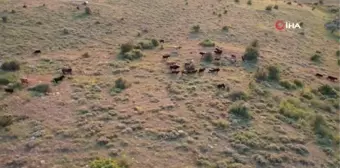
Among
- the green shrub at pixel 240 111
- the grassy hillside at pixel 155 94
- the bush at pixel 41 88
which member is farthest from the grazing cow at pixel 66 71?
the green shrub at pixel 240 111

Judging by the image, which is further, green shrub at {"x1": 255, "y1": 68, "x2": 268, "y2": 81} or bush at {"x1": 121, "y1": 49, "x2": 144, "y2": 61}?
bush at {"x1": 121, "y1": 49, "x2": 144, "y2": 61}

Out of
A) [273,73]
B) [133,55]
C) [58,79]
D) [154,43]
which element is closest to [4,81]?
[58,79]

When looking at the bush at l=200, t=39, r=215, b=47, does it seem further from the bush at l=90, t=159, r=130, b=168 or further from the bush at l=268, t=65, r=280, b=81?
the bush at l=90, t=159, r=130, b=168

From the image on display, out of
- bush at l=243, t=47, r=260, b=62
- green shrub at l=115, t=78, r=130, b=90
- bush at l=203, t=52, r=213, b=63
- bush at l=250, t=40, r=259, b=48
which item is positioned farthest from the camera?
bush at l=250, t=40, r=259, b=48

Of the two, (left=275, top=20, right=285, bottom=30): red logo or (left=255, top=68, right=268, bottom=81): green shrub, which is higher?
(left=275, top=20, right=285, bottom=30): red logo

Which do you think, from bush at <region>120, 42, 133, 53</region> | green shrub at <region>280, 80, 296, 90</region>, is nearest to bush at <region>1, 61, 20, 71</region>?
bush at <region>120, 42, 133, 53</region>

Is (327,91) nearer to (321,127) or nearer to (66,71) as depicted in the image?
(321,127)

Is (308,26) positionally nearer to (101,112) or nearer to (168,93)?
(168,93)
